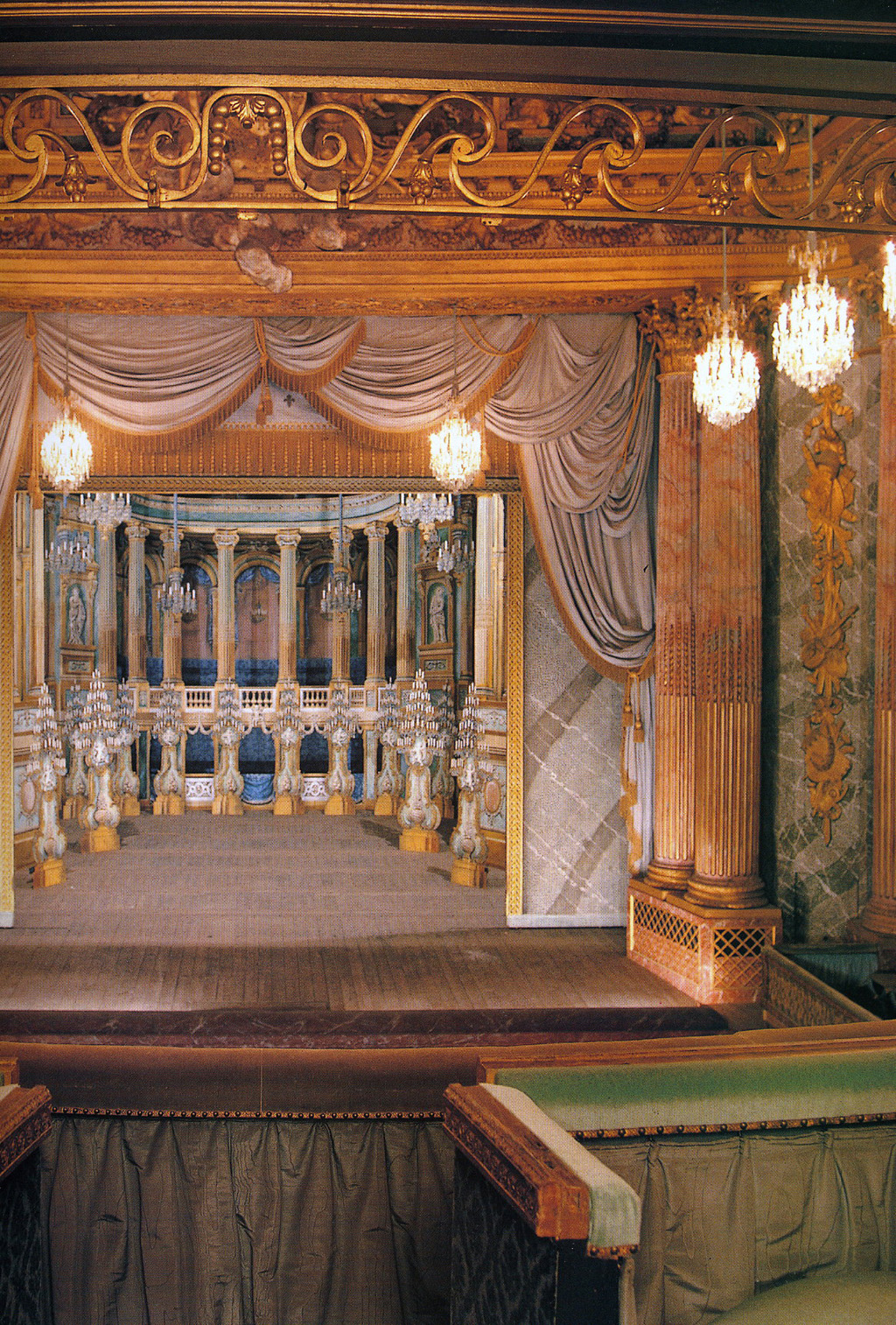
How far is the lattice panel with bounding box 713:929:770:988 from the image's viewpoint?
4809mm

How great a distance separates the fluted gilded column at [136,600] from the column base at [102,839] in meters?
4.89

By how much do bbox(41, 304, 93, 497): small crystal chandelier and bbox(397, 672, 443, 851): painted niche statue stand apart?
390 centimetres

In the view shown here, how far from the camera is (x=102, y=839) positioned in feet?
25.8

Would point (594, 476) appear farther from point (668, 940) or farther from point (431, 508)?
point (431, 508)

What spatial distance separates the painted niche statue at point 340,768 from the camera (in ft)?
37.3

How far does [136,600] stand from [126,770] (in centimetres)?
340

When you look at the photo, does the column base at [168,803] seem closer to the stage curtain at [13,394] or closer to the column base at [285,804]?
the column base at [285,804]

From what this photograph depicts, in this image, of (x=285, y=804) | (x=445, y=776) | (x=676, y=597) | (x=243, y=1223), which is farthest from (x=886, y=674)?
(x=285, y=804)

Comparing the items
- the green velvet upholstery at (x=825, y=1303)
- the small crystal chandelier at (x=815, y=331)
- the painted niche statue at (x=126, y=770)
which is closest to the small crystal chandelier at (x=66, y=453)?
the small crystal chandelier at (x=815, y=331)

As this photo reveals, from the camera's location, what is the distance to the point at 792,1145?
1997 millimetres

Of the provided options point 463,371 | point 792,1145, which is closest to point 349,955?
point 463,371

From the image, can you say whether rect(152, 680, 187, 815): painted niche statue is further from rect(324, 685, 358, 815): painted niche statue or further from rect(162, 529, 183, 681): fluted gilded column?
rect(324, 685, 358, 815): painted niche statue

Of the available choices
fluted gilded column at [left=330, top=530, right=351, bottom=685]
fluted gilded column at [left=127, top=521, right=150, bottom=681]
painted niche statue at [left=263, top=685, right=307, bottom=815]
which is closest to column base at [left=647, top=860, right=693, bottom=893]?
painted niche statue at [left=263, top=685, right=307, bottom=815]

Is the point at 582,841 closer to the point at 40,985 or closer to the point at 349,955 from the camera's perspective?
the point at 349,955
